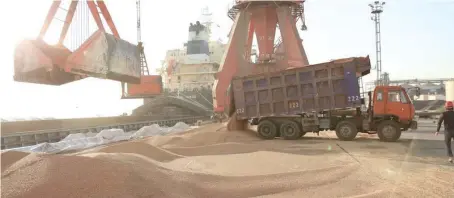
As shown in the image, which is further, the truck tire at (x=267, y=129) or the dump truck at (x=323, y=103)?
the truck tire at (x=267, y=129)

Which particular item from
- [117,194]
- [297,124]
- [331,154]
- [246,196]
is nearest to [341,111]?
[297,124]

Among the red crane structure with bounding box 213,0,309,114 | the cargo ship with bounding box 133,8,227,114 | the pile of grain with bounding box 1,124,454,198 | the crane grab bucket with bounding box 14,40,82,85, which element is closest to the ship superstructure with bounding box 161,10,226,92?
the cargo ship with bounding box 133,8,227,114

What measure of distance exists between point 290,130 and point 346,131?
2.36 m

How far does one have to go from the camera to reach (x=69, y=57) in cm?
1290

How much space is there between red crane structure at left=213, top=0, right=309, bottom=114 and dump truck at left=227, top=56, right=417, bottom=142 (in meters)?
→ 6.83

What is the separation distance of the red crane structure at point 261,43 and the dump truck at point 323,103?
22.4 ft

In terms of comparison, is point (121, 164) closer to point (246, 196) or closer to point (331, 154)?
point (246, 196)

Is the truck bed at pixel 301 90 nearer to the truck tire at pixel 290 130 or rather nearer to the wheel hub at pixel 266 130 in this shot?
the truck tire at pixel 290 130

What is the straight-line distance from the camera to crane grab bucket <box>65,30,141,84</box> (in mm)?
13141

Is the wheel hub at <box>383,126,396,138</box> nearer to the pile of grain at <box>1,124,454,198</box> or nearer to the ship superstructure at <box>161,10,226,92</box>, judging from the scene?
the pile of grain at <box>1,124,454,198</box>

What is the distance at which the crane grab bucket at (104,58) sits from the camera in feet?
43.1

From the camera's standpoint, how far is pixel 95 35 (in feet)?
44.9

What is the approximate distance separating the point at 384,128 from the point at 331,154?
4.98 metres

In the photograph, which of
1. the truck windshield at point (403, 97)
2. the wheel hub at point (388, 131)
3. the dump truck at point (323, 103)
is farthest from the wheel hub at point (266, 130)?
the truck windshield at point (403, 97)
